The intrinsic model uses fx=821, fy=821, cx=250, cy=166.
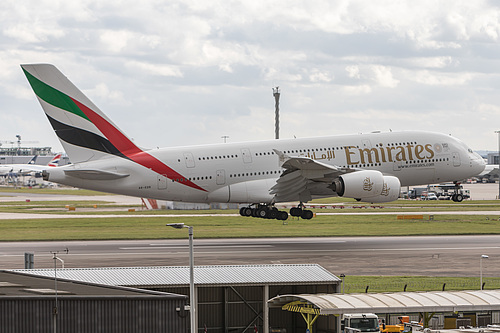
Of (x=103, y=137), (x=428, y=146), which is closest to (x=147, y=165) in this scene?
(x=103, y=137)

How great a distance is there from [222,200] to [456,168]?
2095 centimetres

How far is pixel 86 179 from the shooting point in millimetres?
64562

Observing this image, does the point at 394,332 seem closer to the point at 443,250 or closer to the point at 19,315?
the point at 19,315

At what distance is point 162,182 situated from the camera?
66812 millimetres

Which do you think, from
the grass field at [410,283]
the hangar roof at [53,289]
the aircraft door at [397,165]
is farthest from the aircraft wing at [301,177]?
the hangar roof at [53,289]

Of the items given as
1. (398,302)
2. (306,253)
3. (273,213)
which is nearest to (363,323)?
(398,302)

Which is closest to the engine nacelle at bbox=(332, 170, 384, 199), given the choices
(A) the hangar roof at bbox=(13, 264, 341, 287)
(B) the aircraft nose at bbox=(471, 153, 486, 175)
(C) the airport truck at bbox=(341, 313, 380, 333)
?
(B) the aircraft nose at bbox=(471, 153, 486, 175)

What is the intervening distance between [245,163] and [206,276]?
94.3 ft

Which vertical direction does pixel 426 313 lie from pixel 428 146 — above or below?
below

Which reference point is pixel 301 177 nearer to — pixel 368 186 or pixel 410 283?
pixel 368 186

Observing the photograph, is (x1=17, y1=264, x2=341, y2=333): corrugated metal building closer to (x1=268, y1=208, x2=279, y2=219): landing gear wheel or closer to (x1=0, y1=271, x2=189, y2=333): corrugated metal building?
(x1=0, y1=271, x2=189, y2=333): corrugated metal building

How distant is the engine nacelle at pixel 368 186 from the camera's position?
65.0m

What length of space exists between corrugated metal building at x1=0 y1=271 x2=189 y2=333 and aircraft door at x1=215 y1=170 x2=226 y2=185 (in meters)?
37.2

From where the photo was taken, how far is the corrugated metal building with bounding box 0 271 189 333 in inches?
1156
